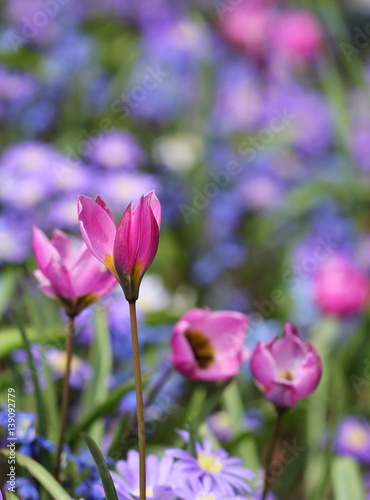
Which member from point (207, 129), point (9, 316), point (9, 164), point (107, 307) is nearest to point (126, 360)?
point (107, 307)

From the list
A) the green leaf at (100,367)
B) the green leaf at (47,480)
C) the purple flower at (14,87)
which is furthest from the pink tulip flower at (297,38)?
the green leaf at (47,480)

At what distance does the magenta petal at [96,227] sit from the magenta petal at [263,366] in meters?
0.21

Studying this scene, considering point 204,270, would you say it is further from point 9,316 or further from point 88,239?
point 88,239

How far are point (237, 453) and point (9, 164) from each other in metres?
0.93

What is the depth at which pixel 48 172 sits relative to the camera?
58.4 inches

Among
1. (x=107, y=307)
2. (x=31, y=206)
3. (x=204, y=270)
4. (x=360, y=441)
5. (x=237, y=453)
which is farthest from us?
(x=204, y=270)

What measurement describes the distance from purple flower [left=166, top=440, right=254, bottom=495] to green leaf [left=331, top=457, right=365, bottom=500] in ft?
0.95

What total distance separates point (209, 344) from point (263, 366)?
0.10m

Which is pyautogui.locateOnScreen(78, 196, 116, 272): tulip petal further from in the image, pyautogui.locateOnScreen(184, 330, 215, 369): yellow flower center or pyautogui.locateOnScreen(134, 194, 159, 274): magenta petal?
pyautogui.locateOnScreen(184, 330, 215, 369): yellow flower center

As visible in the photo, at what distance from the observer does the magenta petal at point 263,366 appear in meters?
0.69

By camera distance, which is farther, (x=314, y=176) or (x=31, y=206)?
(x=314, y=176)

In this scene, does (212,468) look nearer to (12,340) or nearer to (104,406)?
(104,406)

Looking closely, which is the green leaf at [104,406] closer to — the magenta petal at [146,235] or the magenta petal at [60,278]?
the magenta petal at [60,278]

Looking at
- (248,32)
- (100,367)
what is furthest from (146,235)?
(248,32)
